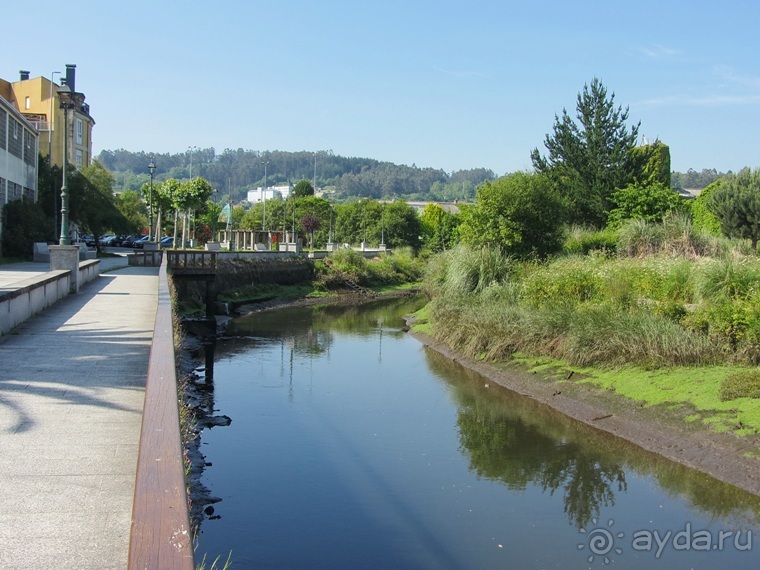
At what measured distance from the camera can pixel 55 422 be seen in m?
9.16

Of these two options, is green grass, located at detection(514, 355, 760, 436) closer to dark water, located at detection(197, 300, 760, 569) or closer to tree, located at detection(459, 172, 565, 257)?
dark water, located at detection(197, 300, 760, 569)

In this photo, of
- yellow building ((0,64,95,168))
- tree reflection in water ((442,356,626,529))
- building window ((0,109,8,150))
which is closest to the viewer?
tree reflection in water ((442,356,626,529))

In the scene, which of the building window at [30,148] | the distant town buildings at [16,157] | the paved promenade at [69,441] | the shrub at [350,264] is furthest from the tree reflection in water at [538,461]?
the shrub at [350,264]

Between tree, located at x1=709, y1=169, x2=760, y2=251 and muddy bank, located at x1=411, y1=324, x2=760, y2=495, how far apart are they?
1888 cm

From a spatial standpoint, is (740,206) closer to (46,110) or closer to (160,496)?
(160,496)

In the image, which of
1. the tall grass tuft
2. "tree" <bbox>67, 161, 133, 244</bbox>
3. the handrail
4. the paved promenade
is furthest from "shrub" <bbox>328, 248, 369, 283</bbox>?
the handrail

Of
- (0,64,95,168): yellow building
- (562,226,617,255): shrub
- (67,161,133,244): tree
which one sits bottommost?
(562,226,617,255): shrub

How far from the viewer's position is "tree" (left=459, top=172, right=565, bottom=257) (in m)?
34.9

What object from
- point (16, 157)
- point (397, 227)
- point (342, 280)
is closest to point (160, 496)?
point (16, 157)

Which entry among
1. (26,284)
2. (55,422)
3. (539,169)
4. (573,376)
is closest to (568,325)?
(573,376)

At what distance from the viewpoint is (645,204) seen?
43031 millimetres

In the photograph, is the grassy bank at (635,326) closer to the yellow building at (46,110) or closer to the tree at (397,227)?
the yellow building at (46,110)

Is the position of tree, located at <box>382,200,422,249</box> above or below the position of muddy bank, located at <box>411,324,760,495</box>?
above

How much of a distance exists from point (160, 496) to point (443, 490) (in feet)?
29.6
